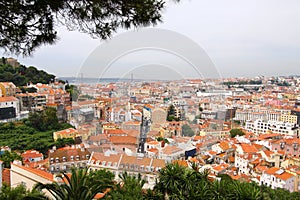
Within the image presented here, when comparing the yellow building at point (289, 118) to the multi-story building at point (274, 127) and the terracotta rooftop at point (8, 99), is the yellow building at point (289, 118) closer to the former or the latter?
the multi-story building at point (274, 127)

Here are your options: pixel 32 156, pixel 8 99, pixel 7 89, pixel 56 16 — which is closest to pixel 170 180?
pixel 56 16

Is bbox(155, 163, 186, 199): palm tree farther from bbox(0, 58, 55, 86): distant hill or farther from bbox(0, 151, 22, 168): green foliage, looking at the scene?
bbox(0, 58, 55, 86): distant hill

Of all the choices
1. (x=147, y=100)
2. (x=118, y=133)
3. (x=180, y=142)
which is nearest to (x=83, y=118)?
(x=118, y=133)

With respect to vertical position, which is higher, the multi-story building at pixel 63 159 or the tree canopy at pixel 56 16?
the tree canopy at pixel 56 16

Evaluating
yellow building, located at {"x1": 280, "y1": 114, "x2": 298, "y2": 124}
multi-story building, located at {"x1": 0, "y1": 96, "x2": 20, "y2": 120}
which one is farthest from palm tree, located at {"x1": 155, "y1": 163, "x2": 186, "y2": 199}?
yellow building, located at {"x1": 280, "y1": 114, "x2": 298, "y2": 124}

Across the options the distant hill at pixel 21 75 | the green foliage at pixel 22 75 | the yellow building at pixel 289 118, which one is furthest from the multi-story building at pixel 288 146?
the distant hill at pixel 21 75

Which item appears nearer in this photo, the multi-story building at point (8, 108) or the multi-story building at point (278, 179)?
the multi-story building at point (278, 179)

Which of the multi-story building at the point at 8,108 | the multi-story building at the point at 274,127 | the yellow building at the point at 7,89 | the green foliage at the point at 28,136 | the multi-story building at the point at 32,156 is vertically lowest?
the multi-story building at the point at 274,127

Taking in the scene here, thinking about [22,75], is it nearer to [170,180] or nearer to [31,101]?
[31,101]
